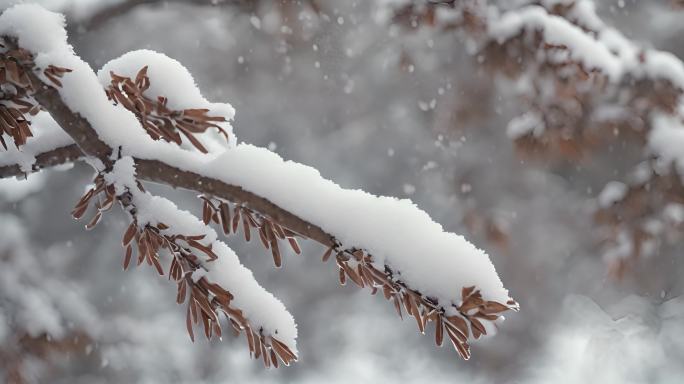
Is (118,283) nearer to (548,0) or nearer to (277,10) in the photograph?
(277,10)

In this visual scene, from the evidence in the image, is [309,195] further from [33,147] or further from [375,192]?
[375,192]

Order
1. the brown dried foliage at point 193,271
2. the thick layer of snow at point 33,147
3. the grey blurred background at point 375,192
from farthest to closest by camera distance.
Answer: the grey blurred background at point 375,192 < the thick layer of snow at point 33,147 < the brown dried foliage at point 193,271

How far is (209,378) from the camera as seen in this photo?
29.5 feet

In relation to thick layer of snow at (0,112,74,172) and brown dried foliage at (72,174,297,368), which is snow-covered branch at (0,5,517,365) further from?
thick layer of snow at (0,112,74,172)

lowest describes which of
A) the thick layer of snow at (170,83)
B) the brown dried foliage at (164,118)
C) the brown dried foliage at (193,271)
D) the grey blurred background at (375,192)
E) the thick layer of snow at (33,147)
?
the brown dried foliage at (193,271)

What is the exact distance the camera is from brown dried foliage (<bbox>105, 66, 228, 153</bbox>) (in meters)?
1.09

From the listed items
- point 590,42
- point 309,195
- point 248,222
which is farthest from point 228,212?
point 590,42

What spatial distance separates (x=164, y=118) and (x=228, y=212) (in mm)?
180

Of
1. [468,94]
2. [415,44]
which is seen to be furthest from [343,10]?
[468,94]

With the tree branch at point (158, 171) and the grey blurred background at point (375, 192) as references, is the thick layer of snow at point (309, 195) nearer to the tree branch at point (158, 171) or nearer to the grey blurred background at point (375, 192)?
the tree branch at point (158, 171)

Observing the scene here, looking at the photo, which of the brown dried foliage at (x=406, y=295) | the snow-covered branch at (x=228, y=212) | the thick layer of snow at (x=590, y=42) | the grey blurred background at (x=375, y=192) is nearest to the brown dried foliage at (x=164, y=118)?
the snow-covered branch at (x=228, y=212)

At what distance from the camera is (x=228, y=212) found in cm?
107

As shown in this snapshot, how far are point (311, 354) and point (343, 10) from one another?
16.8 ft

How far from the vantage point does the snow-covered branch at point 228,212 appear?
967mm
